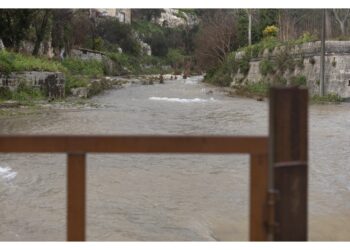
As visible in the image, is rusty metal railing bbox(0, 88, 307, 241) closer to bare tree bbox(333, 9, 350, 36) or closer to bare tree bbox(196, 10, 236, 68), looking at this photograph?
bare tree bbox(333, 9, 350, 36)

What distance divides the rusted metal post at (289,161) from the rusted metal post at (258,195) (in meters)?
0.05

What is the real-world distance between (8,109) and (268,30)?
21303 mm

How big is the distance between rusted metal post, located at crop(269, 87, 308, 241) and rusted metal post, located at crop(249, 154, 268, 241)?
0.17 feet

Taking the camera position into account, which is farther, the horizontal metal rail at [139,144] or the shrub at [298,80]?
→ the shrub at [298,80]

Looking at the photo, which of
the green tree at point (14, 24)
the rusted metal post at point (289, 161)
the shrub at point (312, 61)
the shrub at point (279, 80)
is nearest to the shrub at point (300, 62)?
the shrub at point (312, 61)

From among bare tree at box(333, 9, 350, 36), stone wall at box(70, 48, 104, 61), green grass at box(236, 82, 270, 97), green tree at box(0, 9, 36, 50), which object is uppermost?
bare tree at box(333, 9, 350, 36)

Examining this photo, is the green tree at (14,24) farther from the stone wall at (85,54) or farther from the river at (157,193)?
the stone wall at (85,54)

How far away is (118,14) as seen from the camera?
69.6 meters

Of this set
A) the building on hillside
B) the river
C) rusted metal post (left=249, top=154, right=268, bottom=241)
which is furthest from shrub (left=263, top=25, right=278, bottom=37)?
rusted metal post (left=249, top=154, right=268, bottom=241)

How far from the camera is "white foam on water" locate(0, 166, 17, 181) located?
315 inches

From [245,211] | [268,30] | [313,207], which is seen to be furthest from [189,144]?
[268,30]

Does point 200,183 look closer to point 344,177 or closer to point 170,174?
point 170,174

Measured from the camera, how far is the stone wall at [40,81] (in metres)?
19.0
